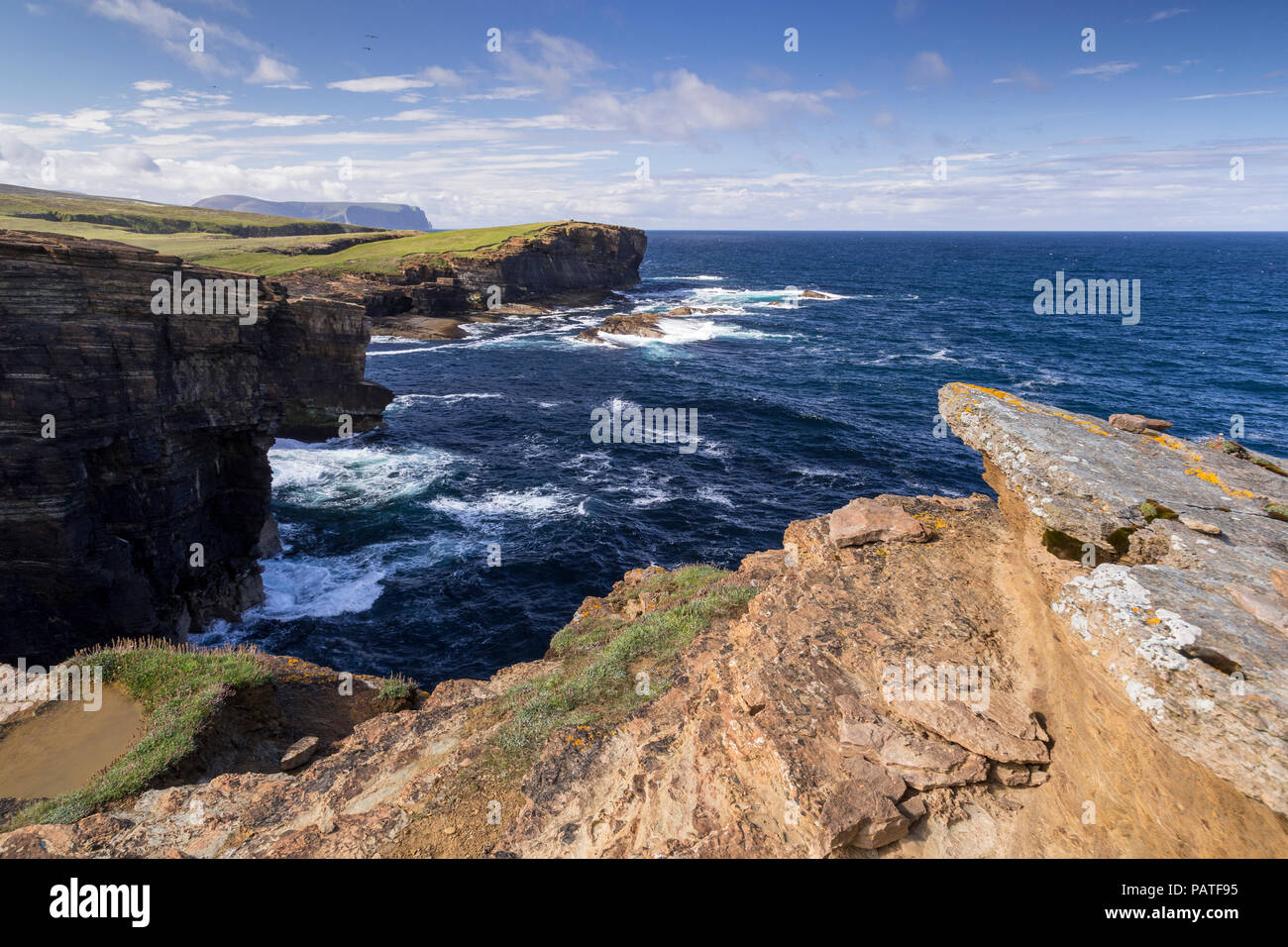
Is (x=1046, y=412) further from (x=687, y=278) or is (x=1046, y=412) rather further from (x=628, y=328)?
(x=687, y=278)

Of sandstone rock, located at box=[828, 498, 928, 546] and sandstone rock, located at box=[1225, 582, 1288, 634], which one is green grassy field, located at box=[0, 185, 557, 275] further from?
sandstone rock, located at box=[1225, 582, 1288, 634]

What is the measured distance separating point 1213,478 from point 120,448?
114 ft

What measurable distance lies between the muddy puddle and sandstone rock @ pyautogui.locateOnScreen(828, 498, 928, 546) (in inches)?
675

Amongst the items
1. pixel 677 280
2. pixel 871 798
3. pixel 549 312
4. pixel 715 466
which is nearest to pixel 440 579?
pixel 715 466

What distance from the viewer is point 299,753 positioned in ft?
46.9

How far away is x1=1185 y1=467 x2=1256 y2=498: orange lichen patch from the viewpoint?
9711 millimetres

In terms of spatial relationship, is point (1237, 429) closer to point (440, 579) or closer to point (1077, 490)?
point (1077, 490)

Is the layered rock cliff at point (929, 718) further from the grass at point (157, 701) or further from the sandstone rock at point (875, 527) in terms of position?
the grass at point (157, 701)

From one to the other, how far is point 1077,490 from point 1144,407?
2185 inches

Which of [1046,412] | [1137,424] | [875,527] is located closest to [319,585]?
[875,527]

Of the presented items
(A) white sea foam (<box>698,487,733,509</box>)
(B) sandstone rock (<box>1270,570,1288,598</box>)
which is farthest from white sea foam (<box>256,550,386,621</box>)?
(B) sandstone rock (<box>1270,570,1288,598</box>)

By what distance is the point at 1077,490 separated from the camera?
30.7 ft

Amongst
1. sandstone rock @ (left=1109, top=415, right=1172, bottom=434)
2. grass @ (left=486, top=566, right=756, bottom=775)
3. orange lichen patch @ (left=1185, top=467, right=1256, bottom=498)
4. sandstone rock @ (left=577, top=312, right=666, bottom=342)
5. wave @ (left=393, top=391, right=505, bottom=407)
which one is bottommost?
grass @ (left=486, top=566, right=756, bottom=775)
